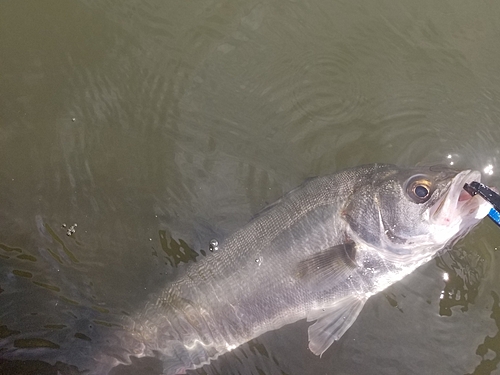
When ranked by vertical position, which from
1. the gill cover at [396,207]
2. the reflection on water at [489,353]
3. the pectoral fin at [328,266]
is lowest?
the reflection on water at [489,353]

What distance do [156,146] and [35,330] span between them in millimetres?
1963

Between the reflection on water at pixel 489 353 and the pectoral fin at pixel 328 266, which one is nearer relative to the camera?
the pectoral fin at pixel 328 266

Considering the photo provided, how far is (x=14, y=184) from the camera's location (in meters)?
4.50

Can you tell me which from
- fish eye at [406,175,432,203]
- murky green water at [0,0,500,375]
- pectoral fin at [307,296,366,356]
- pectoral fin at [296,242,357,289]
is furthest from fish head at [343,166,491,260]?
murky green water at [0,0,500,375]

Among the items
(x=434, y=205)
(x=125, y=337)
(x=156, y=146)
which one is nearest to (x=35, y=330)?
(x=125, y=337)

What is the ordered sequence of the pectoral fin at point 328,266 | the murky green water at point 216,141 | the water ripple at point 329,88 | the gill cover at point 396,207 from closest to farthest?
the gill cover at point 396,207, the pectoral fin at point 328,266, the murky green water at point 216,141, the water ripple at point 329,88

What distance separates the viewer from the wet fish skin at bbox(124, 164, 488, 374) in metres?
3.80

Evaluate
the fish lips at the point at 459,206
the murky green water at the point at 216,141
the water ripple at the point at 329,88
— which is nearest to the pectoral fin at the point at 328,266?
the murky green water at the point at 216,141

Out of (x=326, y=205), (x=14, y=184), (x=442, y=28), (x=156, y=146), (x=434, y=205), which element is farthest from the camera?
(x=442, y=28)

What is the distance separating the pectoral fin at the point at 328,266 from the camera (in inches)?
151

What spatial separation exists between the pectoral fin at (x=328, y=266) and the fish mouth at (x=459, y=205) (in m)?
0.70

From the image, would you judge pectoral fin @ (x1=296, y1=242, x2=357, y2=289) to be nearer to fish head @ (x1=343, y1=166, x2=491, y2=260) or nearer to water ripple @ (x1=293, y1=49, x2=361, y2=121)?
fish head @ (x1=343, y1=166, x2=491, y2=260)

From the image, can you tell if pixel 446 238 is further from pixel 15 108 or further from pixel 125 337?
pixel 15 108

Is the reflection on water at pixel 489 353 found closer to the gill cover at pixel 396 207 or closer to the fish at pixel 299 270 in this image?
the fish at pixel 299 270
